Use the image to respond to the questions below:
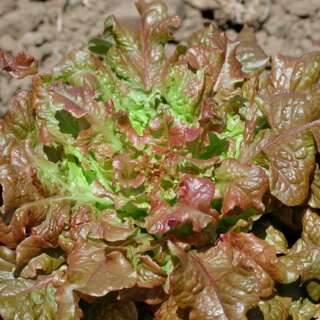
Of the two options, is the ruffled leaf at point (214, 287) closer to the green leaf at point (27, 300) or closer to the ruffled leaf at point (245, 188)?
the ruffled leaf at point (245, 188)

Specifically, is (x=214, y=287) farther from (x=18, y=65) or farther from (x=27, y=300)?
(x=18, y=65)

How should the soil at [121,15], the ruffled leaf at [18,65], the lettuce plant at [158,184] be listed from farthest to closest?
the soil at [121,15] < the ruffled leaf at [18,65] < the lettuce plant at [158,184]

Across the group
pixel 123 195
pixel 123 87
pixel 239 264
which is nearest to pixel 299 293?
pixel 239 264

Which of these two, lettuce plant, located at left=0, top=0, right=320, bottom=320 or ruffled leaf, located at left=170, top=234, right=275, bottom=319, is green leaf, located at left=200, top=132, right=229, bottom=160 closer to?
lettuce plant, located at left=0, top=0, right=320, bottom=320

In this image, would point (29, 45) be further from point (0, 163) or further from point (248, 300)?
point (248, 300)

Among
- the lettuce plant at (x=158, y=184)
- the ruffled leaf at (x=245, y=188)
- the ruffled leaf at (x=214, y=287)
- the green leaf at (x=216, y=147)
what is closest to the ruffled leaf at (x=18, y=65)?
the lettuce plant at (x=158, y=184)

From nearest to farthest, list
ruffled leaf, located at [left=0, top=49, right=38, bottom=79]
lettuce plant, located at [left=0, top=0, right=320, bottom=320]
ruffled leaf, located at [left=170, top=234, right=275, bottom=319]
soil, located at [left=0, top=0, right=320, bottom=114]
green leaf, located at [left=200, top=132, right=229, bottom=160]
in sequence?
ruffled leaf, located at [left=170, top=234, right=275, bottom=319]
lettuce plant, located at [left=0, top=0, right=320, bottom=320]
green leaf, located at [left=200, top=132, right=229, bottom=160]
ruffled leaf, located at [left=0, top=49, right=38, bottom=79]
soil, located at [left=0, top=0, right=320, bottom=114]

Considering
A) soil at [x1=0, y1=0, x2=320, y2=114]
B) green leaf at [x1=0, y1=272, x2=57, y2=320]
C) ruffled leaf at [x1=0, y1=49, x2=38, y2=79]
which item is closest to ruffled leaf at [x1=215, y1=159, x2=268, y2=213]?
green leaf at [x1=0, y1=272, x2=57, y2=320]
